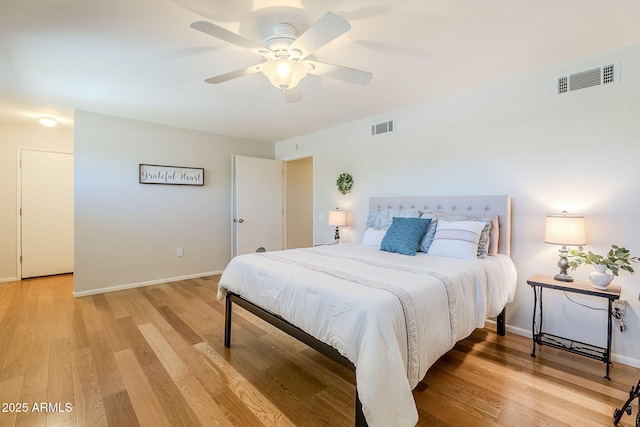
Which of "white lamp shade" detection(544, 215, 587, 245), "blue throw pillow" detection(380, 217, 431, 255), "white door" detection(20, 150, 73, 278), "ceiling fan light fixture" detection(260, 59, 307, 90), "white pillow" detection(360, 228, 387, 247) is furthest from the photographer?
"white door" detection(20, 150, 73, 278)

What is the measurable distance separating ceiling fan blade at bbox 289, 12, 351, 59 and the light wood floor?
214cm

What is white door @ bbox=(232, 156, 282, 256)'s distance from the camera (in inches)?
194

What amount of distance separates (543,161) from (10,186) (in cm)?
699

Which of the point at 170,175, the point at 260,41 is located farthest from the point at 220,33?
the point at 170,175

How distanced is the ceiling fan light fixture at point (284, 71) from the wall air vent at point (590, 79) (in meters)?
2.24

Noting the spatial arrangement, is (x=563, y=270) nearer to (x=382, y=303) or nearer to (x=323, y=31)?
(x=382, y=303)

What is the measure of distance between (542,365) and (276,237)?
4.18m

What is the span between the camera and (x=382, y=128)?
379 cm

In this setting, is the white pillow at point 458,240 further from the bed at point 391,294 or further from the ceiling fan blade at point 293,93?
the ceiling fan blade at point 293,93

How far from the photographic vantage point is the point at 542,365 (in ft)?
7.05

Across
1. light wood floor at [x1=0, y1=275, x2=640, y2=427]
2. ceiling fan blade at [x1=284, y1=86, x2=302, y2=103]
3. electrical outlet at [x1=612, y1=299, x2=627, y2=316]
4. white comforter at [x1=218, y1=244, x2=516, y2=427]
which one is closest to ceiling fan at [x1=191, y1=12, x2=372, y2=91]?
ceiling fan blade at [x1=284, y1=86, x2=302, y2=103]

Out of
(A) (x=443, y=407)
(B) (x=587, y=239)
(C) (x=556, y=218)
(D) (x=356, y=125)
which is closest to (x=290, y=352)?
(A) (x=443, y=407)

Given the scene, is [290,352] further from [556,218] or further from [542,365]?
[556,218]

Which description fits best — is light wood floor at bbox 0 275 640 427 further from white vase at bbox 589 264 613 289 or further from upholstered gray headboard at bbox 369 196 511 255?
upholstered gray headboard at bbox 369 196 511 255
